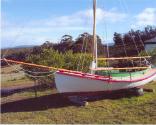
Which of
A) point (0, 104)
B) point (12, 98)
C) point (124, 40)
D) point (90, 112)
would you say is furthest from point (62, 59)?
point (124, 40)

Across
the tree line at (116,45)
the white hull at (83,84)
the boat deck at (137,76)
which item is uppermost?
the tree line at (116,45)

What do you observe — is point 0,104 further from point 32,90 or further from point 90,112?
point 90,112

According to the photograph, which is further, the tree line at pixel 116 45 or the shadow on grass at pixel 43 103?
the tree line at pixel 116 45

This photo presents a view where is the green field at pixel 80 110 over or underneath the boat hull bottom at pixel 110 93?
underneath

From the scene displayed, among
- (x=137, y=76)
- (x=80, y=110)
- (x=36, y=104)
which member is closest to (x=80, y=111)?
(x=80, y=110)

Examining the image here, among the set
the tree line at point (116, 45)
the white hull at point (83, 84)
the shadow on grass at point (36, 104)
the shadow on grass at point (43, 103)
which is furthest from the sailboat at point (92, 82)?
the tree line at point (116, 45)

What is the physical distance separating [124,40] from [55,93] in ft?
116

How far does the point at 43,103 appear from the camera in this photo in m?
17.6

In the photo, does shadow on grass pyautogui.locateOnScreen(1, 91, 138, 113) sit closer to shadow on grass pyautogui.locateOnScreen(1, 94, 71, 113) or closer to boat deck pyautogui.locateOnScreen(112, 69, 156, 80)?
shadow on grass pyautogui.locateOnScreen(1, 94, 71, 113)

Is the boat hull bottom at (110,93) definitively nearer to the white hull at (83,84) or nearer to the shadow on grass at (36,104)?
the white hull at (83,84)

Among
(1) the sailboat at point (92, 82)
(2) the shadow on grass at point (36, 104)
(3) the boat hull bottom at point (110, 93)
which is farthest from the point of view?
(3) the boat hull bottom at point (110, 93)

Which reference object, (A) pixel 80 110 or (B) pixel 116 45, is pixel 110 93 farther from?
(B) pixel 116 45

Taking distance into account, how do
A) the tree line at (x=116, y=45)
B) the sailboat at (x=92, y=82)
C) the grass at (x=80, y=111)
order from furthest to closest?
the tree line at (x=116, y=45)
the sailboat at (x=92, y=82)
the grass at (x=80, y=111)

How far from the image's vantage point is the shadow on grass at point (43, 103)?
55.1 ft
